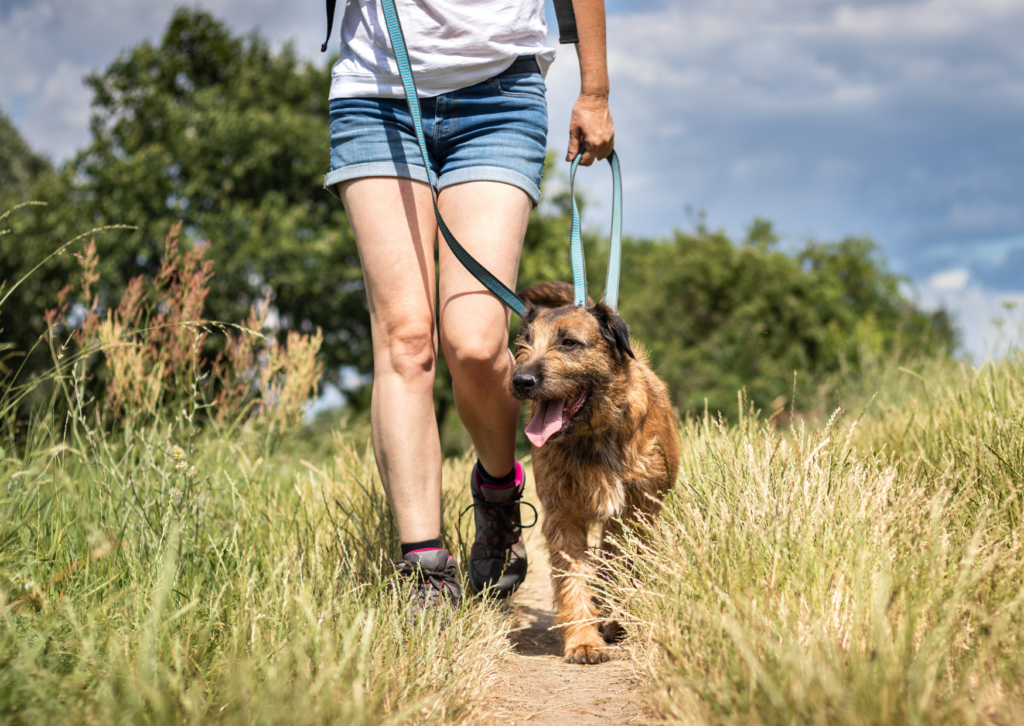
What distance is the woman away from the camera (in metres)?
2.79

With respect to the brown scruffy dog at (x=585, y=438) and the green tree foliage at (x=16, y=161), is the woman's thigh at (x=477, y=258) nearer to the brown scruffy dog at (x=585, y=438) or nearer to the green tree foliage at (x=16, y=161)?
the brown scruffy dog at (x=585, y=438)

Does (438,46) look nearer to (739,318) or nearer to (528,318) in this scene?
(528,318)

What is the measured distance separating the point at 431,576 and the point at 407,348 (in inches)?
33.5

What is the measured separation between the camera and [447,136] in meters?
2.89

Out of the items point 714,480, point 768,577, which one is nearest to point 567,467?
point 714,480

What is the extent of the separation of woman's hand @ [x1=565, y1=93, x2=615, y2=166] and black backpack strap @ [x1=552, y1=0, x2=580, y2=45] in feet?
0.83

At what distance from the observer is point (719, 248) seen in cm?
2875

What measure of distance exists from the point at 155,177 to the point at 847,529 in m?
19.3

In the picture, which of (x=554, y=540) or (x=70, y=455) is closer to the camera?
(x=554, y=540)

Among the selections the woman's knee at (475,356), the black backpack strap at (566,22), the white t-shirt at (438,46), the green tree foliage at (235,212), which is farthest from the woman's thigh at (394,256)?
the green tree foliage at (235,212)

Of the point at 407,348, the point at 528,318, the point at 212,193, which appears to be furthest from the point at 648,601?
the point at 212,193

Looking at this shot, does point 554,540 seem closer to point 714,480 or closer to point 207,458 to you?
point 714,480

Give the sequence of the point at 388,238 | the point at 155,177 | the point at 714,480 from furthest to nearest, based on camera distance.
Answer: the point at 155,177, the point at 714,480, the point at 388,238

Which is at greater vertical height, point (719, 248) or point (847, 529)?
point (719, 248)
